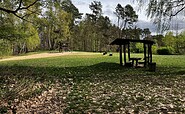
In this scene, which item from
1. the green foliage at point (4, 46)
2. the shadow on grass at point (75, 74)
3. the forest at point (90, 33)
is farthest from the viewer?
the forest at point (90, 33)

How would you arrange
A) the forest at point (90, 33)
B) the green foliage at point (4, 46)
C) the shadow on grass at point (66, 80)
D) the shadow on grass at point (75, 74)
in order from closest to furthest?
the shadow on grass at point (66, 80)
the shadow on grass at point (75, 74)
the green foliage at point (4, 46)
the forest at point (90, 33)

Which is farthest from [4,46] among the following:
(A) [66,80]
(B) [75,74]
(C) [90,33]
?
(C) [90,33]

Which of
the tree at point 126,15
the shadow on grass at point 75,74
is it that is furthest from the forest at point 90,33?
the shadow on grass at point 75,74

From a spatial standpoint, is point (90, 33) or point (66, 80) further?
point (90, 33)

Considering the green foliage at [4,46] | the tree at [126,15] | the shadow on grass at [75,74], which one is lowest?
the shadow on grass at [75,74]

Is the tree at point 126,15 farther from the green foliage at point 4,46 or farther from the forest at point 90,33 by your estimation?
the green foliage at point 4,46

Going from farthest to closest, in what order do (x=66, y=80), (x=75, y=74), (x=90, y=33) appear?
(x=90, y=33)
(x=75, y=74)
(x=66, y=80)

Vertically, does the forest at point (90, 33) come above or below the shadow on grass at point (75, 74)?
above

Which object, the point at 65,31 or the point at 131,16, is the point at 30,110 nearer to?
the point at 65,31

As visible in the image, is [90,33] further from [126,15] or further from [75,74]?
[75,74]

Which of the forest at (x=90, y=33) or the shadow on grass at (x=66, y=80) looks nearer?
the shadow on grass at (x=66, y=80)

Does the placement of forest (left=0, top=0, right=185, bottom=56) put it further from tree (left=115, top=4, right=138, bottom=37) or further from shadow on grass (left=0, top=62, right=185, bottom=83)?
shadow on grass (left=0, top=62, right=185, bottom=83)

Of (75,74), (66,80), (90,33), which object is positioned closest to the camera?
(66,80)

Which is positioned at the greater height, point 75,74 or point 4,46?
point 4,46
